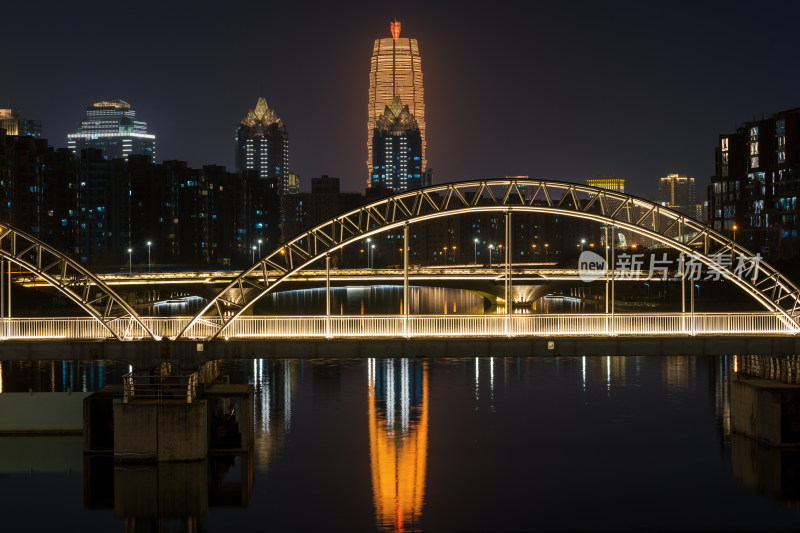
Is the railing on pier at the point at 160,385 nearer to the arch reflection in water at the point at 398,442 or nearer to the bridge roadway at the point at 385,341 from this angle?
the bridge roadway at the point at 385,341

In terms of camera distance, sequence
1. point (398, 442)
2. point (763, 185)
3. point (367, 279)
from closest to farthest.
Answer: point (398, 442) → point (367, 279) → point (763, 185)

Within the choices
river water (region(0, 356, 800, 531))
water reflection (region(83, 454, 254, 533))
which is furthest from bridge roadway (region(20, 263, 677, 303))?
water reflection (region(83, 454, 254, 533))

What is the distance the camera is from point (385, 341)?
5084 centimetres

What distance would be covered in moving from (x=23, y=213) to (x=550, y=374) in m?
123

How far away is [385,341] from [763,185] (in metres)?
132

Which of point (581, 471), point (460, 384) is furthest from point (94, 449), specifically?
point (460, 384)

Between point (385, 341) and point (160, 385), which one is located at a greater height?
point (385, 341)

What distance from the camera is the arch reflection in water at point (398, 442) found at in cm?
Result: 4681

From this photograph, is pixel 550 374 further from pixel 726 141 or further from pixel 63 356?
pixel 726 141

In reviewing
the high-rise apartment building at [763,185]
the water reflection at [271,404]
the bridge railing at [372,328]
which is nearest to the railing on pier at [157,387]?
the bridge railing at [372,328]

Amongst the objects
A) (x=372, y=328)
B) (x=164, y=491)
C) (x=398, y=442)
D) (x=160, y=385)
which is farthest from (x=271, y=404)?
(x=164, y=491)

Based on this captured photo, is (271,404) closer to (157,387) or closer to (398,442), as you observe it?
(398,442)

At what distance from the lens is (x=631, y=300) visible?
495 ft

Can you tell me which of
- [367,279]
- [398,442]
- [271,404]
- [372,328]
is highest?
[367,279]
